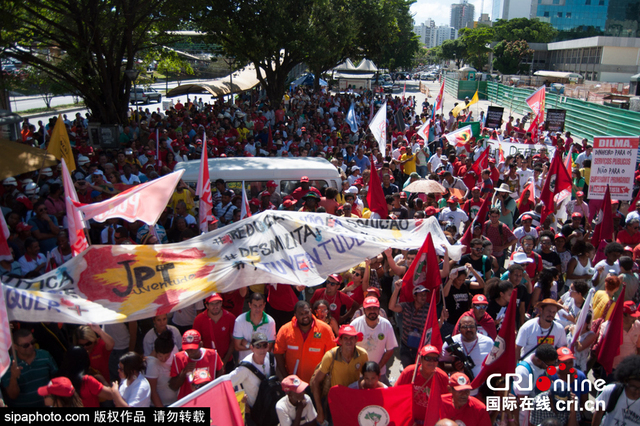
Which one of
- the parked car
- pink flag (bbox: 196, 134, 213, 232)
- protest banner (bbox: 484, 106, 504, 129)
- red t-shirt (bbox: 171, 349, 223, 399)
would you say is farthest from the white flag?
the parked car

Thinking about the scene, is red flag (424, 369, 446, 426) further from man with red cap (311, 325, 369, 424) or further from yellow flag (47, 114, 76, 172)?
yellow flag (47, 114, 76, 172)

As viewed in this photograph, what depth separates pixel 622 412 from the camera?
4.22 metres

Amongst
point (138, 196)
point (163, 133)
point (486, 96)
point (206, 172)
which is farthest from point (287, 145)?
point (486, 96)

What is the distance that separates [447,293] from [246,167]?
4932mm

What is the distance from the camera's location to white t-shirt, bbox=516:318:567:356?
16.9 feet

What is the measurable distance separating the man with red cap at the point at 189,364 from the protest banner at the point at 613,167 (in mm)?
7057

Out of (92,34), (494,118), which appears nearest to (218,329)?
(92,34)

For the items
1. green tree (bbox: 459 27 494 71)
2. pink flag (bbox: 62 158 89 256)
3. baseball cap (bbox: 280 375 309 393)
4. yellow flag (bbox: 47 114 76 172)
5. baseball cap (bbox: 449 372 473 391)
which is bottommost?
baseball cap (bbox: 280 375 309 393)

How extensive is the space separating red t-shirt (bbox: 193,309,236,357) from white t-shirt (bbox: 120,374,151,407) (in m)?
1.02

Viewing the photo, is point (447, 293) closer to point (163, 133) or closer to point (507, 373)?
point (507, 373)

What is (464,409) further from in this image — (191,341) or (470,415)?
(191,341)

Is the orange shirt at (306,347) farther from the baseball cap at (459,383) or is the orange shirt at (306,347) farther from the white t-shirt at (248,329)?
the baseball cap at (459,383)

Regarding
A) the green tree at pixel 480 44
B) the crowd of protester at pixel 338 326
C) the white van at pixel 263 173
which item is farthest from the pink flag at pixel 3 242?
the green tree at pixel 480 44

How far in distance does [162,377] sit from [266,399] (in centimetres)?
99
